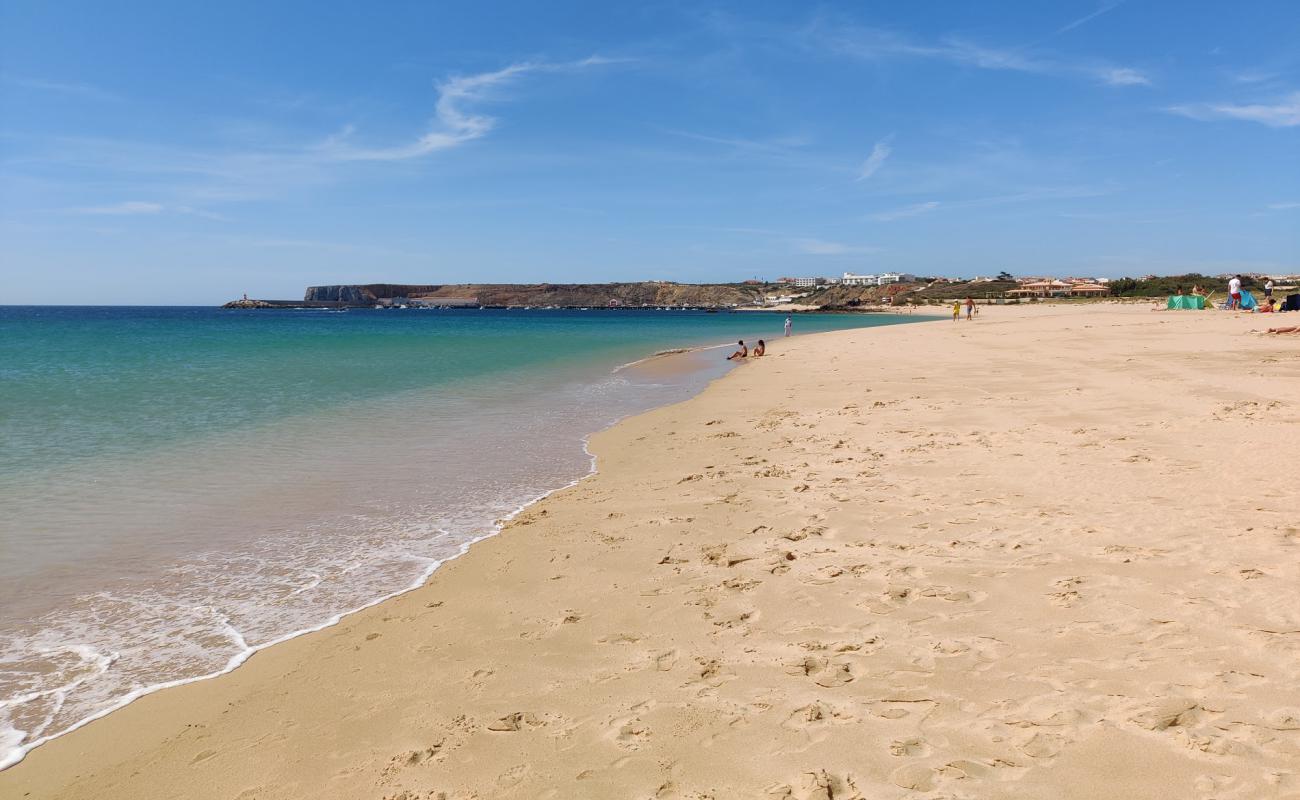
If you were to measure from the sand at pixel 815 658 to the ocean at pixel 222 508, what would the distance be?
0.59 meters

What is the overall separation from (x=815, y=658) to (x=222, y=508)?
7225mm

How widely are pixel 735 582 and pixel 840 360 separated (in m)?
19.4

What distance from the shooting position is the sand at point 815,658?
120 inches

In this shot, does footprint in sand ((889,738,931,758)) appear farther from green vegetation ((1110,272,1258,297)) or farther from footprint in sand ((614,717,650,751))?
green vegetation ((1110,272,1258,297))

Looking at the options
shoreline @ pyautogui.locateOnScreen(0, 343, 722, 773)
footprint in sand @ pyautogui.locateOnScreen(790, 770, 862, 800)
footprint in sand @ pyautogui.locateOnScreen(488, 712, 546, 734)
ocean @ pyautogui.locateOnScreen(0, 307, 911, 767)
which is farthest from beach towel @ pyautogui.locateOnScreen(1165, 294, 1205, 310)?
footprint in sand @ pyautogui.locateOnScreen(488, 712, 546, 734)

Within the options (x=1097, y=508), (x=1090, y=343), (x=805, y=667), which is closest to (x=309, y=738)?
(x=805, y=667)

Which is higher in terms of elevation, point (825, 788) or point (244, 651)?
point (825, 788)

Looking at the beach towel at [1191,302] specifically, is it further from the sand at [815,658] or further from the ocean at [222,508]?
the sand at [815,658]

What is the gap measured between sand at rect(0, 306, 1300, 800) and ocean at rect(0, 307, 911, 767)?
59 cm

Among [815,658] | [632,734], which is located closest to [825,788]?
[632,734]

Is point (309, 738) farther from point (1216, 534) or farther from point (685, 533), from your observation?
point (1216, 534)

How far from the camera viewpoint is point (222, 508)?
327 inches

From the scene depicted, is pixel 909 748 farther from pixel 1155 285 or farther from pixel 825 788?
pixel 1155 285

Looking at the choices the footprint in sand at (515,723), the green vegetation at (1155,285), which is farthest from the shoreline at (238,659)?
the green vegetation at (1155,285)
